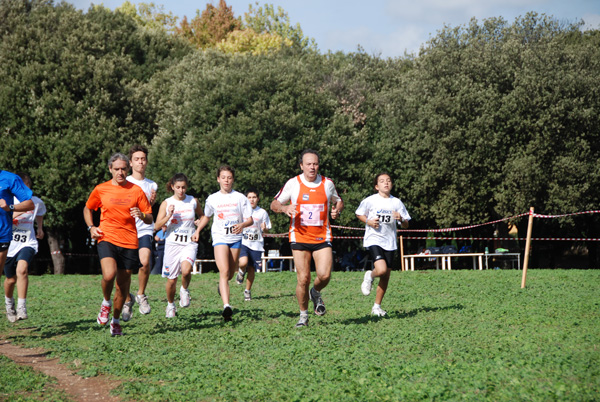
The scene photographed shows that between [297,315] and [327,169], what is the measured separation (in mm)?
23121

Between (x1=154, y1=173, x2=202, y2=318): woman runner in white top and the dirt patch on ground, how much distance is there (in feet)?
9.10

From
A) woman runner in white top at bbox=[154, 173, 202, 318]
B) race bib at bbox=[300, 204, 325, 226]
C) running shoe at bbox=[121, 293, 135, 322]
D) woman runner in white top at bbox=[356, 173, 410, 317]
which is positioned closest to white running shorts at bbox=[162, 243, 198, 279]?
woman runner in white top at bbox=[154, 173, 202, 318]

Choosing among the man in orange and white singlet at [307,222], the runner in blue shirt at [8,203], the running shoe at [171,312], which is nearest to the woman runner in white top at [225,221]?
the running shoe at [171,312]

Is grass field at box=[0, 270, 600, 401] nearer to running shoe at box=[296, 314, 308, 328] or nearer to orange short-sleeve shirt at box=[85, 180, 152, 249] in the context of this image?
running shoe at box=[296, 314, 308, 328]

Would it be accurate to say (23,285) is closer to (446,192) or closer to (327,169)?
(327,169)

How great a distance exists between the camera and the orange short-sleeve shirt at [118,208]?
8.73m

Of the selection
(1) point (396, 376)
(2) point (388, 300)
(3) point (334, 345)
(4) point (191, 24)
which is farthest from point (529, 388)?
(4) point (191, 24)

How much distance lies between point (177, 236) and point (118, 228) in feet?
7.49

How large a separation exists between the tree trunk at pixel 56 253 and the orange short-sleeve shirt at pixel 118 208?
2590 cm

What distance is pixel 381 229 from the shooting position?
1071 centimetres

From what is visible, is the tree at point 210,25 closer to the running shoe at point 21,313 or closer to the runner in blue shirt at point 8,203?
the running shoe at point 21,313

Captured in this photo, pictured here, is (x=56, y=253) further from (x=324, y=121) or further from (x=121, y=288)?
(x=121, y=288)

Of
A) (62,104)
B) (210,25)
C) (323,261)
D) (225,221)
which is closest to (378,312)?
(323,261)

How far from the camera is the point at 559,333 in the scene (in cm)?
798
